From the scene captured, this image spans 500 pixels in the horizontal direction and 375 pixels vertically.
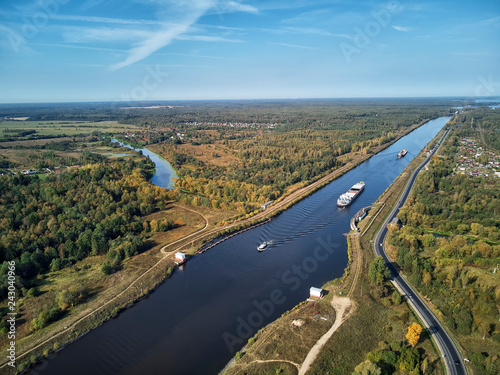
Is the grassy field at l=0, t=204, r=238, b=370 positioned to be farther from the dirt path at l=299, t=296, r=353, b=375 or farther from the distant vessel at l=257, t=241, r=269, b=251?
the dirt path at l=299, t=296, r=353, b=375

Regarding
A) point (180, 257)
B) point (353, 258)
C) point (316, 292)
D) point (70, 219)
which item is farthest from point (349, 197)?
point (70, 219)

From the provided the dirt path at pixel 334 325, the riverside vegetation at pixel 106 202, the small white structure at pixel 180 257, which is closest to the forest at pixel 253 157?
the riverside vegetation at pixel 106 202

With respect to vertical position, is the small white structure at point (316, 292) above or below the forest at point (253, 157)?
below

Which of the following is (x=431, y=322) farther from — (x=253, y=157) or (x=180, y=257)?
(x=253, y=157)

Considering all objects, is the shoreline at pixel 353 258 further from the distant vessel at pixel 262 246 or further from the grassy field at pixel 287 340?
the distant vessel at pixel 262 246

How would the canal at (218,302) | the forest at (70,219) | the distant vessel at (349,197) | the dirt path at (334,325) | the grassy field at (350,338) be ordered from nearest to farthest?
the grassy field at (350,338), the dirt path at (334,325), the canal at (218,302), the forest at (70,219), the distant vessel at (349,197)

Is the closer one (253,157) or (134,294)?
(134,294)

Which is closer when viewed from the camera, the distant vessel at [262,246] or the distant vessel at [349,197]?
the distant vessel at [262,246]
